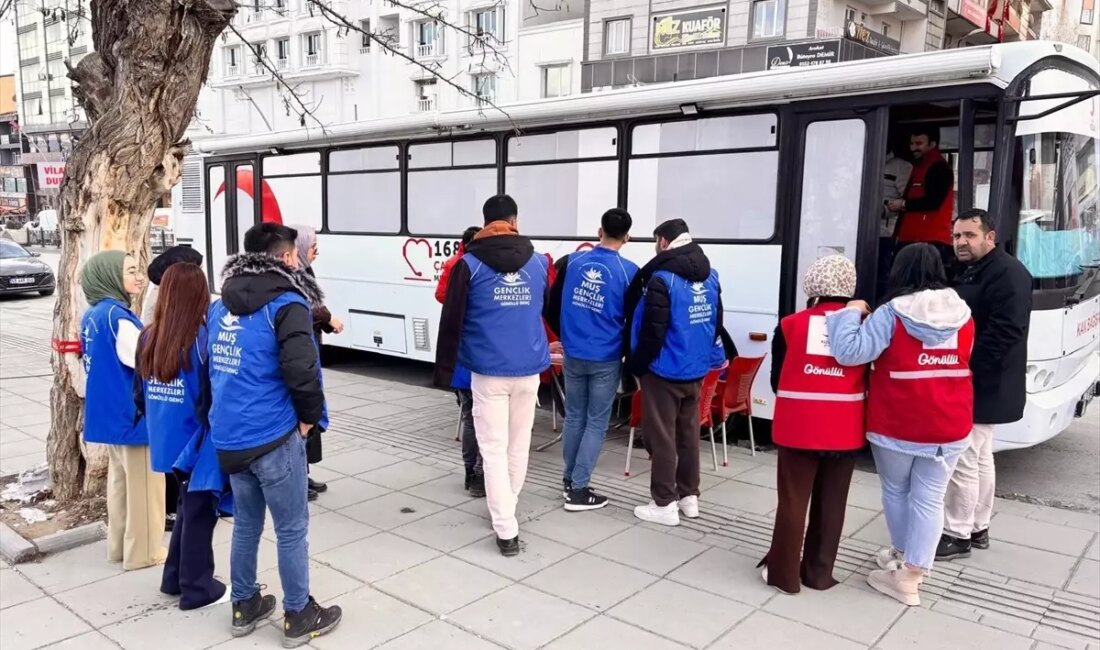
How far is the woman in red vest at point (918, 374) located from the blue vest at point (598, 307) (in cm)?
150

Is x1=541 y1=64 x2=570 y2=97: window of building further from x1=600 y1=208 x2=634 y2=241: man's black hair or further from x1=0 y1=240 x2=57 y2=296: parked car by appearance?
x1=600 y1=208 x2=634 y2=241: man's black hair

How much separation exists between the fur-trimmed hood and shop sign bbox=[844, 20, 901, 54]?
84.2 feet

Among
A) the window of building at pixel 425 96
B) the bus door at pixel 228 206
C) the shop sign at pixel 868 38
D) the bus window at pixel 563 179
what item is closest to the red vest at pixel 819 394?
the bus window at pixel 563 179

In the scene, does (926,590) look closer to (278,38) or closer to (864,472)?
(864,472)

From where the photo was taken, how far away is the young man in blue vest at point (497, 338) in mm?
4375

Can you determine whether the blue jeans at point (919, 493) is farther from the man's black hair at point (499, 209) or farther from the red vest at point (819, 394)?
the man's black hair at point (499, 209)

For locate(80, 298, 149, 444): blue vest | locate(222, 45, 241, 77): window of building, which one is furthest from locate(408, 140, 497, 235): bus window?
locate(222, 45, 241, 77): window of building

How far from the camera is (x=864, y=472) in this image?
6102 millimetres

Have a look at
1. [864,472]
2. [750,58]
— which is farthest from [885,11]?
[864,472]

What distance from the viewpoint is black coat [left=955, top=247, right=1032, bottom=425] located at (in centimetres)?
412

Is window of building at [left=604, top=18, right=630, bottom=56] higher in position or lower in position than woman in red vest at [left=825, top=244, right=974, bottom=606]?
higher

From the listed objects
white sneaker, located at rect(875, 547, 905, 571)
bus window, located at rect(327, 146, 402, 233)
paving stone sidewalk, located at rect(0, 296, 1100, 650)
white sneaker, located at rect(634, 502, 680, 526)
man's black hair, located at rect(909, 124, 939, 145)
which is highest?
man's black hair, located at rect(909, 124, 939, 145)

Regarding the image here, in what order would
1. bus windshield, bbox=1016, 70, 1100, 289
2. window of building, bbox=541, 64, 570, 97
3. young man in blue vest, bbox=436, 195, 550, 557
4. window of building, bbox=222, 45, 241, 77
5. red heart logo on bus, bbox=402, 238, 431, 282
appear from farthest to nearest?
1. window of building, bbox=222, 45, 241, 77
2. window of building, bbox=541, 64, 570, 97
3. red heart logo on bus, bbox=402, 238, 431, 282
4. bus windshield, bbox=1016, 70, 1100, 289
5. young man in blue vest, bbox=436, 195, 550, 557

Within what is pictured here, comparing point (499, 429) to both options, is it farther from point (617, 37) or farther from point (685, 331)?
point (617, 37)
